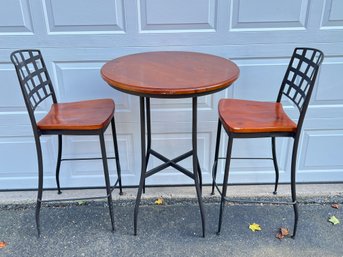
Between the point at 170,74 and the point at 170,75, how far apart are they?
2 cm

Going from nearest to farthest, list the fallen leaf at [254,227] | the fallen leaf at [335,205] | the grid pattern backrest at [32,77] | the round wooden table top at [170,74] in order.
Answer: the round wooden table top at [170,74]
the grid pattern backrest at [32,77]
the fallen leaf at [254,227]
the fallen leaf at [335,205]

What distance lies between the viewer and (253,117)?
6.13ft

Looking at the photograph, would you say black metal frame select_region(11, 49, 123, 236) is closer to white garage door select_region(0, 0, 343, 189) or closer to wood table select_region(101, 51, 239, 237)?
white garage door select_region(0, 0, 343, 189)

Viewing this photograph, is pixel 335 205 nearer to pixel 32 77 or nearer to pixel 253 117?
pixel 253 117

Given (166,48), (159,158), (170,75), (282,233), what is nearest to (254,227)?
(282,233)

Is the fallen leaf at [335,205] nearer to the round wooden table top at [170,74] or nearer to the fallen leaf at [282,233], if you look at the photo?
the fallen leaf at [282,233]

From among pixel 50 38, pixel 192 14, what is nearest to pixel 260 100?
pixel 192 14

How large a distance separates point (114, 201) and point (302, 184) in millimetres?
1502

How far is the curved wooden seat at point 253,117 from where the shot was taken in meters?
1.75

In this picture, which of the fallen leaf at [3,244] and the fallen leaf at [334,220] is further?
the fallen leaf at [334,220]

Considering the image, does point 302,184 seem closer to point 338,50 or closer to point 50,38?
point 338,50

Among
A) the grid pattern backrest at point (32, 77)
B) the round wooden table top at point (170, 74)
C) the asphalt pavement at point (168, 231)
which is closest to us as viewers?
the round wooden table top at point (170, 74)

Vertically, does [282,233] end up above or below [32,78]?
below

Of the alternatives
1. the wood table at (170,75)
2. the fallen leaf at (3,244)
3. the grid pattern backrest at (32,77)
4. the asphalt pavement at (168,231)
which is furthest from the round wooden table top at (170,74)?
the fallen leaf at (3,244)
